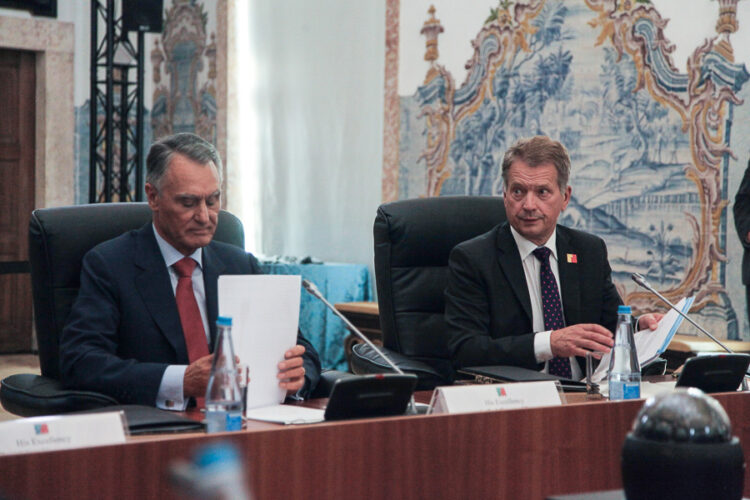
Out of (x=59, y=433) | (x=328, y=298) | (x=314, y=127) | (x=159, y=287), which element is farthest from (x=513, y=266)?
(x=314, y=127)

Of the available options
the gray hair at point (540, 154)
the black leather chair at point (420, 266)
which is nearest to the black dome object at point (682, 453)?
the gray hair at point (540, 154)

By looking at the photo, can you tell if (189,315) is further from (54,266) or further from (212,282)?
(54,266)

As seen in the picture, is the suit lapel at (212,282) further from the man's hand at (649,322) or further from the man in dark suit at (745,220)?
the man in dark suit at (745,220)

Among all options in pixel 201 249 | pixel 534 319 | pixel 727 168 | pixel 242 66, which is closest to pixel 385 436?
pixel 201 249

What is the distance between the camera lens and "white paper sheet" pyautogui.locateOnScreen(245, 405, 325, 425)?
1709mm

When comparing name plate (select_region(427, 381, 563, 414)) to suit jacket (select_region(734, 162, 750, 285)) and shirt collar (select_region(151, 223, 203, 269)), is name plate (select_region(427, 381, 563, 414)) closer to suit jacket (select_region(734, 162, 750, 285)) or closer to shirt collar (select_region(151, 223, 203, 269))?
shirt collar (select_region(151, 223, 203, 269))

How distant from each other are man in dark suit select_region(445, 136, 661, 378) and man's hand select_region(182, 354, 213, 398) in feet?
2.60

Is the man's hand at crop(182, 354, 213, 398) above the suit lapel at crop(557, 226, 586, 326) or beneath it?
beneath

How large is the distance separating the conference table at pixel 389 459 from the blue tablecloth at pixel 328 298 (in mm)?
3827

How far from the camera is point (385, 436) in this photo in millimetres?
1534

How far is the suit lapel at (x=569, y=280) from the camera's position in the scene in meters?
2.63

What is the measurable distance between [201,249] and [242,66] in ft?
16.6

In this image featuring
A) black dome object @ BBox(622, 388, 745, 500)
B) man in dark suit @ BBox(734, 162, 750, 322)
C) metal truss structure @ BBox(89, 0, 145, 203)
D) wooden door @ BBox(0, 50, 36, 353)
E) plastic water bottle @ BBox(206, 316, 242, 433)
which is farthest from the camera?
wooden door @ BBox(0, 50, 36, 353)

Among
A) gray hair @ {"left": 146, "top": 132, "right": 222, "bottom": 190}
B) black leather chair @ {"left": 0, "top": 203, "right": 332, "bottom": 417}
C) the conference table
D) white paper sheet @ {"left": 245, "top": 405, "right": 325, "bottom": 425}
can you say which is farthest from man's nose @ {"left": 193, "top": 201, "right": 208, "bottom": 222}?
the conference table
